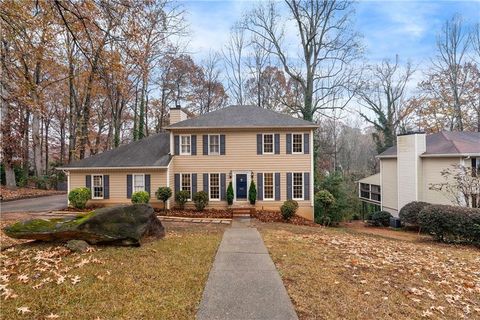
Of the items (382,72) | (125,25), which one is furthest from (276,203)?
(382,72)

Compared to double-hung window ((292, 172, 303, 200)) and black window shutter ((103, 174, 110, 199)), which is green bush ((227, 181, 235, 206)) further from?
black window shutter ((103, 174, 110, 199))

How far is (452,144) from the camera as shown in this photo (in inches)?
656

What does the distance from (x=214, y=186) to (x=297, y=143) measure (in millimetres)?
5622

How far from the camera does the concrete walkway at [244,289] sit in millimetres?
3916

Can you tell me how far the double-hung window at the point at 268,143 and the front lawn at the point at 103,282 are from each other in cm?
987

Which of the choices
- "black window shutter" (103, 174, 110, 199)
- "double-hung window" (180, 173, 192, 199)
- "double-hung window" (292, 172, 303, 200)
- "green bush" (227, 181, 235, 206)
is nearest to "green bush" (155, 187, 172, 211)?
"double-hung window" (180, 173, 192, 199)

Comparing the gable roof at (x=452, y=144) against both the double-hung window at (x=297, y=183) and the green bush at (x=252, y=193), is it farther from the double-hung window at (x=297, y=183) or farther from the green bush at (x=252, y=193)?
the green bush at (x=252, y=193)

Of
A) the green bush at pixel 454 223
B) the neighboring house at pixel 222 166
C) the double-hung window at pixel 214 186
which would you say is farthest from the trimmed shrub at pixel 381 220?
the double-hung window at pixel 214 186

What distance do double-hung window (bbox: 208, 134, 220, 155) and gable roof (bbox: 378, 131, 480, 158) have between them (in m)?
13.2

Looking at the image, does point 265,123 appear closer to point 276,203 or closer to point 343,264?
point 276,203

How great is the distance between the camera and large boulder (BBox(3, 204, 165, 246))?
21.4 feet

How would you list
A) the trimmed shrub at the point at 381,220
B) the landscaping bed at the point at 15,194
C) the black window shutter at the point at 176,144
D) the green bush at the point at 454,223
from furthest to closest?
the trimmed shrub at the point at 381,220
the landscaping bed at the point at 15,194
the black window shutter at the point at 176,144
the green bush at the point at 454,223

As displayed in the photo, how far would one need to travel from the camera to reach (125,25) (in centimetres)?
692

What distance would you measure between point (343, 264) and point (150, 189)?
12.3 m
